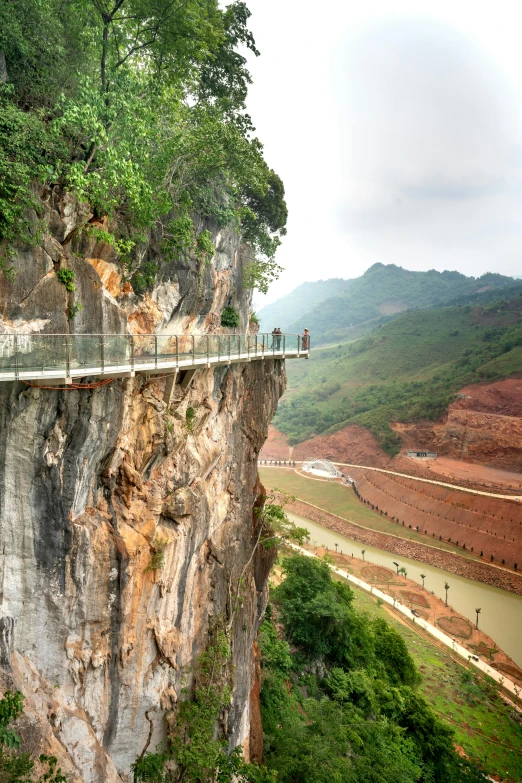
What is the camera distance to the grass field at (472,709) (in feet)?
68.0

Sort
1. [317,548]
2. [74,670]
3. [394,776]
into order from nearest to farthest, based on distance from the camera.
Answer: [74,670] < [394,776] < [317,548]

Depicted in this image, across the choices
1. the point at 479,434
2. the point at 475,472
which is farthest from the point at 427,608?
the point at 479,434

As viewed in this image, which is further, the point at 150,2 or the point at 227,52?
the point at 227,52

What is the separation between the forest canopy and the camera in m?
7.95

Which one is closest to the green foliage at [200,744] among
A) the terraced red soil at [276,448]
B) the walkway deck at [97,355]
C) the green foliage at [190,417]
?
the green foliage at [190,417]

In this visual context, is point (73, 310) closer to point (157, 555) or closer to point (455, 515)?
point (157, 555)

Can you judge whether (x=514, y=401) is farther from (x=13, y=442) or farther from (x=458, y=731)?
(x=13, y=442)

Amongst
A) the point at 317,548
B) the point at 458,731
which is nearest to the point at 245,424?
the point at 458,731

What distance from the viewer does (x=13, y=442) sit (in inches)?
306

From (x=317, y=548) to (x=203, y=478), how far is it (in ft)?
110

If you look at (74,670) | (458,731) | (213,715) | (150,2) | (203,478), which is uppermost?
(150,2)

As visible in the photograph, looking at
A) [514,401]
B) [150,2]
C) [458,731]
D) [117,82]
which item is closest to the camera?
[117,82]

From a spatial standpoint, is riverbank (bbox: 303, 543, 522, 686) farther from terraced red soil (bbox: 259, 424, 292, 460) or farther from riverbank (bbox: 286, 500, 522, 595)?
terraced red soil (bbox: 259, 424, 292, 460)

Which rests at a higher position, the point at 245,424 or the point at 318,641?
the point at 245,424
